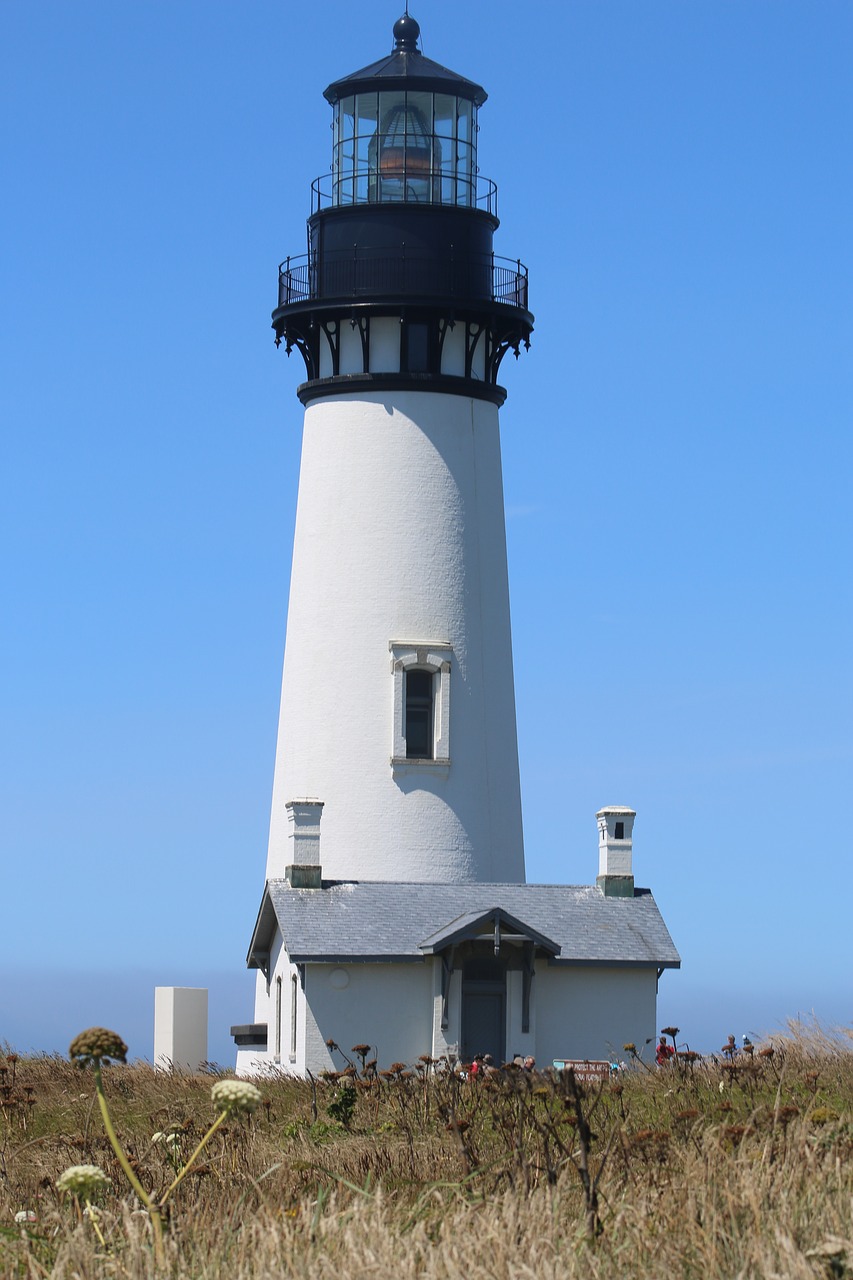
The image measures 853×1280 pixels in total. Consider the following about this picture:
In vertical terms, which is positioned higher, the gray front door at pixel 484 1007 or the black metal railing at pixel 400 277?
the black metal railing at pixel 400 277

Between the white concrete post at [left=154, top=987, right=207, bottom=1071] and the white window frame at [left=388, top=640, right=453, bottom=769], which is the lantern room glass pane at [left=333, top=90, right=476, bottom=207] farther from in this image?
the white concrete post at [left=154, top=987, right=207, bottom=1071]

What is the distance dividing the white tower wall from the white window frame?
0.14 feet

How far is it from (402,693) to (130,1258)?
67.5 ft

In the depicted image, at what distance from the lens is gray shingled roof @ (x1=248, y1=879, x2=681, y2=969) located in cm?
2656

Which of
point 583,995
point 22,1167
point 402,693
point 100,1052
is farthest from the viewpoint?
point 402,693

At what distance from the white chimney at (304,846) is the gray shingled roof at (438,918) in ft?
0.54

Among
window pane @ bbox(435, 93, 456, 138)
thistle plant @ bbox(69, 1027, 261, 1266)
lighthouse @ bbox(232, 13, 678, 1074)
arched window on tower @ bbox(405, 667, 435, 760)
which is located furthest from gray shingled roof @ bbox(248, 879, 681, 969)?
thistle plant @ bbox(69, 1027, 261, 1266)

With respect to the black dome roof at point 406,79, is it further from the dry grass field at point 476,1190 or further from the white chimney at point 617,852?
the dry grass field at point 476,1190

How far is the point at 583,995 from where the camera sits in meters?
27.4

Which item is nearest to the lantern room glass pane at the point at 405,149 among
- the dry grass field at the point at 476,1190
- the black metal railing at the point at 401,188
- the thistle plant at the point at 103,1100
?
the black metal railing at the point at 401,188

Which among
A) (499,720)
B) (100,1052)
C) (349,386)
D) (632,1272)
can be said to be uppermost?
(349,386)

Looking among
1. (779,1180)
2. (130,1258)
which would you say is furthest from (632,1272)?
(130,1258)

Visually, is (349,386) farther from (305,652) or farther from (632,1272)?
(632,1272)

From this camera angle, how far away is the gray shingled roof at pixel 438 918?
87.1 feet
